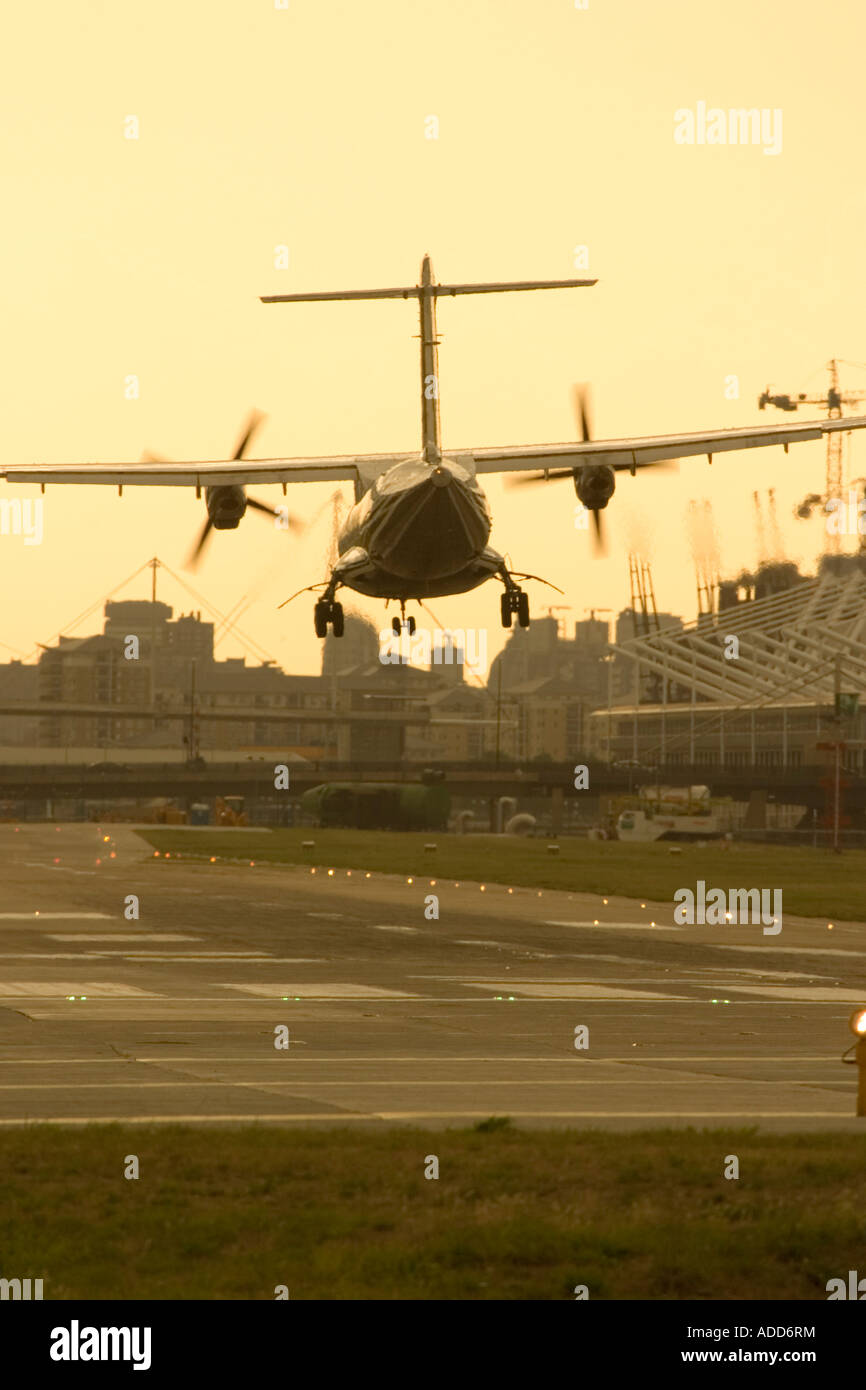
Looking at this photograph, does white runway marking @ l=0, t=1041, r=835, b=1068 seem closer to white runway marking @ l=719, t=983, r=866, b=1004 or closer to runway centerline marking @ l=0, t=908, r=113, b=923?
white runway marking @ l=719, t=983, r=866, b=1004

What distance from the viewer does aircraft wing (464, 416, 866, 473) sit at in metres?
44.4

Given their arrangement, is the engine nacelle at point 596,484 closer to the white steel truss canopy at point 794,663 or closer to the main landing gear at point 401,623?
the main landing gear at point 401,623

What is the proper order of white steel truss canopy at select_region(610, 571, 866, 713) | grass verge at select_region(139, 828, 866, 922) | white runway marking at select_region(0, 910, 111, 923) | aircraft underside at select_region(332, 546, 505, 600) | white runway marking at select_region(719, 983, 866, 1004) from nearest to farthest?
white runway marking at select_region(719, 983, 866, 1004) → aircraft underside at select_region(332, 546, 505, 600) → white runway marking at select_region(0, 910, 111, 923) → grass verge at select_region(139, 828, 866, 922) → white steel truss canopy at select_region(610, 571, 866, 713)

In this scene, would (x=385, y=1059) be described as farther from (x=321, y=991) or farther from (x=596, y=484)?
(x=596, y=484)

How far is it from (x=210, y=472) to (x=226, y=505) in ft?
2.97

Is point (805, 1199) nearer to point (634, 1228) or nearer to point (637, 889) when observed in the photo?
point (634, 1228)

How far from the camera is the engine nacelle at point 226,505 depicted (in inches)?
1740

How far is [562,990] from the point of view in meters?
30.9

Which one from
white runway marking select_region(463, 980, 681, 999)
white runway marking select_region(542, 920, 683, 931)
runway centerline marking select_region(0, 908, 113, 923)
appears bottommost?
white runway marking select_region(542, 920, 683, 931)


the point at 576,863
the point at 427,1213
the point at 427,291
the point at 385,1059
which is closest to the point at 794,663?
the point at 576,863

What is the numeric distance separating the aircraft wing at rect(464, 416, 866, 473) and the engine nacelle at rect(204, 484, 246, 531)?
5.27 meters

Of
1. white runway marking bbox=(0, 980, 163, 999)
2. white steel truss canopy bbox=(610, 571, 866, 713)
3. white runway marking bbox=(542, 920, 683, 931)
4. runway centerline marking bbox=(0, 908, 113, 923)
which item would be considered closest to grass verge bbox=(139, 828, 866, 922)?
white runway marking bbox=(542, 920, 683, 931)

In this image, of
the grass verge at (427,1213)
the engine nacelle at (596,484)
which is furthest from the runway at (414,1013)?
the engine nacelle at (596,484)

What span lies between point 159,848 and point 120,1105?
73115mm
